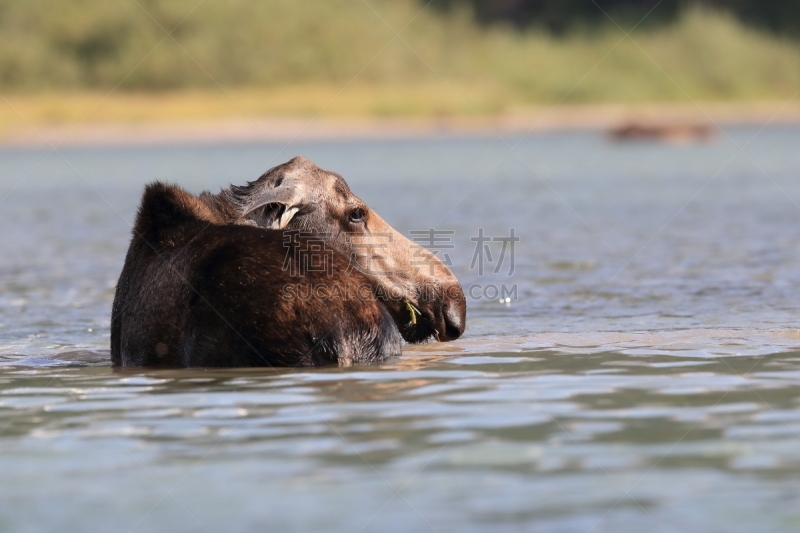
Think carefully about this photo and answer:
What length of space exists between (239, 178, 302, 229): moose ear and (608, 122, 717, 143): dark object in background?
3945cm

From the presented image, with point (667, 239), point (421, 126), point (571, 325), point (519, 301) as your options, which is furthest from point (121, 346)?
point (421, 126)

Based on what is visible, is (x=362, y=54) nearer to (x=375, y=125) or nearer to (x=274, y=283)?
(x=375, y=125)

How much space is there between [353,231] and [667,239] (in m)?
8.82

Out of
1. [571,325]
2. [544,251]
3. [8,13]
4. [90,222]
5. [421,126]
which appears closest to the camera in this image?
[571,325]

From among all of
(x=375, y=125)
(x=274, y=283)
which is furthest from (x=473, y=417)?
(x=375, y=125)

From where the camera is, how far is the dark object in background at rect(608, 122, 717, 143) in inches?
1850

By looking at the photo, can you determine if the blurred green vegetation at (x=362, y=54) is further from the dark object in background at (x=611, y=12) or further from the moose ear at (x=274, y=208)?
the moose ear at (x=274, y=208)

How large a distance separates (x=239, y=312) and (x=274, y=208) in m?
1.49

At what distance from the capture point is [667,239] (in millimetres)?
17000

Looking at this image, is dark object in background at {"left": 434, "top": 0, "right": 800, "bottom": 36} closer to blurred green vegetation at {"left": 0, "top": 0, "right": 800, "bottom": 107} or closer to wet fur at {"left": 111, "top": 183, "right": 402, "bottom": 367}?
blurred green vegetation at {"left": 0, "top": 0, "right": 800, "bottom": 107}

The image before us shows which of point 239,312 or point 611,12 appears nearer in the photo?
point 239,312

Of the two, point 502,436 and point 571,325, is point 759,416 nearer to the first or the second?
point 502,436

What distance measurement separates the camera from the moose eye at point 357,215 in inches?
357

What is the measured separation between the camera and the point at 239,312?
754 cm
